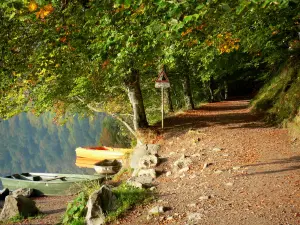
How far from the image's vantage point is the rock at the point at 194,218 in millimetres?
5816

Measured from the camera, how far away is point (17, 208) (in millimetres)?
11141

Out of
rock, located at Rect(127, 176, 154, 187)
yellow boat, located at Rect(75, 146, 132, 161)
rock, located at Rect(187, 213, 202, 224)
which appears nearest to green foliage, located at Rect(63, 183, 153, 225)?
rock, located at Rect(127, 176, 154, 187)

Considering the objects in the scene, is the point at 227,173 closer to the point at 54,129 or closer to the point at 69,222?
the point at 69,222

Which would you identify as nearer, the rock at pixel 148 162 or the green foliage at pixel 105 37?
the green foliage at pixel 105 37

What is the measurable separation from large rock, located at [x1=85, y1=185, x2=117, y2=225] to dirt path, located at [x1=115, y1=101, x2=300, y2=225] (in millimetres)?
601

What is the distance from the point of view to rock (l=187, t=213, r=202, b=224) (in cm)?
582

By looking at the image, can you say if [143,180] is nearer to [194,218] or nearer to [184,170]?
[184,170]

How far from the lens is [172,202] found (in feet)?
23.3

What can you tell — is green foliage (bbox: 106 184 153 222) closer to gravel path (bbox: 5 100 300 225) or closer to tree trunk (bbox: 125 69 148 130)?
gravel path (bbox: 5 100 300 225)

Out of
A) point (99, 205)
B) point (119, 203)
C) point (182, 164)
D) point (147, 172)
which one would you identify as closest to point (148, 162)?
point (147, 172)

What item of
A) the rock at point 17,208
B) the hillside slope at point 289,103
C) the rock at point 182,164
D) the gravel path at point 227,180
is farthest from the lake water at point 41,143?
the rock at point 182,164

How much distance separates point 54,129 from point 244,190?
547ft

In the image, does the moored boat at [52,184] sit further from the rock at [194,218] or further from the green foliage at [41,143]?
the green foliage at [41,143]

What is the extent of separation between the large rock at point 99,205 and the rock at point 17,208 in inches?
204
